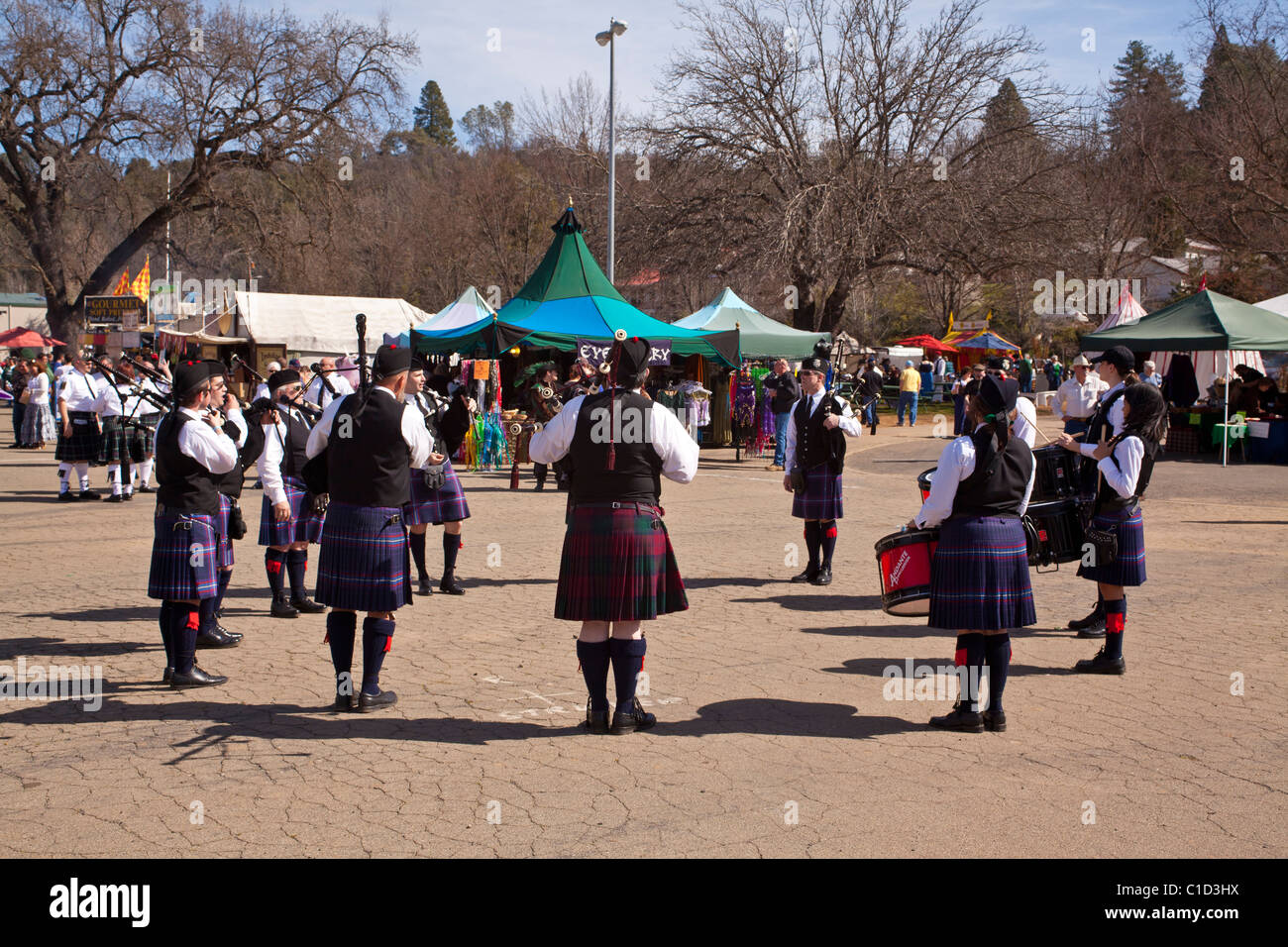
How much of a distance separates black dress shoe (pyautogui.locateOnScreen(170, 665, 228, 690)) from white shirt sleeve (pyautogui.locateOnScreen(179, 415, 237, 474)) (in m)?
1.12

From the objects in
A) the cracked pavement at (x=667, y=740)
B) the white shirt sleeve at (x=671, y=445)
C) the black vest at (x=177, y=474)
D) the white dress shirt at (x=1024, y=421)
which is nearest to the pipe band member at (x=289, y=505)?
the cracked pavement at (x=667, y=740)

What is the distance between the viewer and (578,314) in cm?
1833

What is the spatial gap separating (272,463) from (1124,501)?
5363 millimetres

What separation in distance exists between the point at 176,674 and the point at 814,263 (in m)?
25.9

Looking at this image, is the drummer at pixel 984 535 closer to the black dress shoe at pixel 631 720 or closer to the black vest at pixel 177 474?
the black dress shoe at pixel 631 720

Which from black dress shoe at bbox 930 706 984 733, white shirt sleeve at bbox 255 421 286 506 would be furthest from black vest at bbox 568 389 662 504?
white shirt sleeve at bbox 255 421 286 506

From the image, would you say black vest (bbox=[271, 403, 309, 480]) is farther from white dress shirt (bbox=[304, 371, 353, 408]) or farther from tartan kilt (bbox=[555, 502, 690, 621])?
tartan kilt (bbox=[555, 502, 690, 621])

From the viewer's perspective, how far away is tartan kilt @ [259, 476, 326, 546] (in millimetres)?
7676

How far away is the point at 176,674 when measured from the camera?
19.9 ft

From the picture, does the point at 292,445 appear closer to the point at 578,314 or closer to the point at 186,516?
the point at 186,516

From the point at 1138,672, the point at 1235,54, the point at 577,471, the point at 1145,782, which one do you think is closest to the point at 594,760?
the point at 577,471

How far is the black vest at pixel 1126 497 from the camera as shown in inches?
256

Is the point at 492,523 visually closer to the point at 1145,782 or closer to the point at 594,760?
the point at 594,760

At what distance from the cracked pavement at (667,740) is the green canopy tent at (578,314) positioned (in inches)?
350
